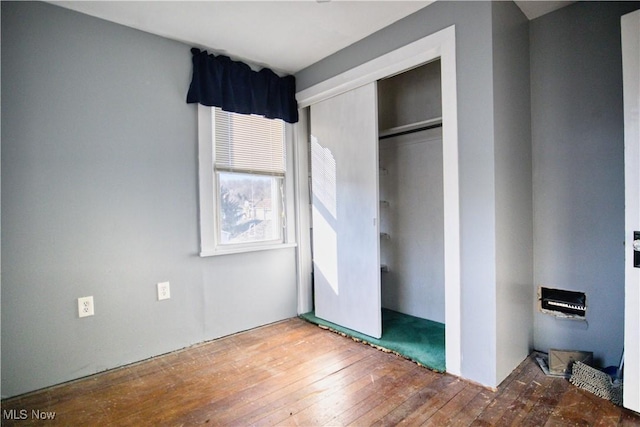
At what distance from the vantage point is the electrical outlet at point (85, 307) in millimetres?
2211

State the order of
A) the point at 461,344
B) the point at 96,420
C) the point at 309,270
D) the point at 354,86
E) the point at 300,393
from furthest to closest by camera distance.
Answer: the point at 309,270 → the point at 354,86 → the point at 461,344 → the point at 300,393 → the point at 96,420

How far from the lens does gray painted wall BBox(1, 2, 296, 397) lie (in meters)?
2.02

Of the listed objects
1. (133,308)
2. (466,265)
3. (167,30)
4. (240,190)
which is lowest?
(133,308)

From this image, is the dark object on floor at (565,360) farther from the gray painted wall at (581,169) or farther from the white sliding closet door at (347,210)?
the white sliding closet door at (347,210)

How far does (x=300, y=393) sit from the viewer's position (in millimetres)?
1989

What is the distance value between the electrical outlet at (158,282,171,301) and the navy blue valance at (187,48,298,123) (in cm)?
145

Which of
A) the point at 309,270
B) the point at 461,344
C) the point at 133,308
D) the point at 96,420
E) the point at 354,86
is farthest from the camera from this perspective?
the point at 309,270

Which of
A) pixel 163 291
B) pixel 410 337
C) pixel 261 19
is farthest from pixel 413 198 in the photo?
pixel 163 291

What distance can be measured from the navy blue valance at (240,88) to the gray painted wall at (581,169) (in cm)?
204

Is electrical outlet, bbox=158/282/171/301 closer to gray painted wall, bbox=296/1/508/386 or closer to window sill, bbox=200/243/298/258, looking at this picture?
window sill, bbox=200/243/298/258

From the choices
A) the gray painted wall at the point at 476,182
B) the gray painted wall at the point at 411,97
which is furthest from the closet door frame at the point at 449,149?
the gray painted wall at the point at 411,97

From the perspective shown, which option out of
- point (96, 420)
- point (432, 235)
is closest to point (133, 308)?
point (96, 420)

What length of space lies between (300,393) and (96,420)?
1.10 meters

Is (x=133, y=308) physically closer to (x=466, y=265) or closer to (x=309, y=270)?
(x=309, y=270)
